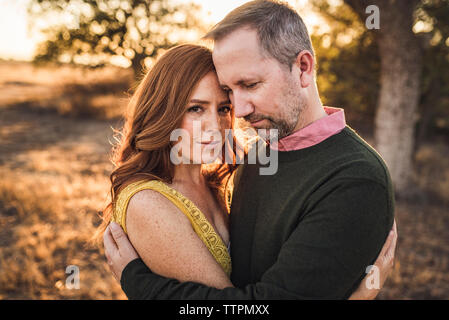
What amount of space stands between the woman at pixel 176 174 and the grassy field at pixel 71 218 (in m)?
0.56

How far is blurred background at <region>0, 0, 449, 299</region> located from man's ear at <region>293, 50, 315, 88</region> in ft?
1.63

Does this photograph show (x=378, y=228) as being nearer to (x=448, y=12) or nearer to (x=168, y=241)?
(x=168, y=241)

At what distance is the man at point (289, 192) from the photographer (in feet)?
4.10

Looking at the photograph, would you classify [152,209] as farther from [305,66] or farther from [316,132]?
[305,66]

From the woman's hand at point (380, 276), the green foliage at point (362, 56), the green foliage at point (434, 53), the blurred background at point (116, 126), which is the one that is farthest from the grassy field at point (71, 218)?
the green foliage at point (362, 56)

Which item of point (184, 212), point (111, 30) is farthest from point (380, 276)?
point (111, 30)

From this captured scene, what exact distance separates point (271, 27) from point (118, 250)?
1.29 metres

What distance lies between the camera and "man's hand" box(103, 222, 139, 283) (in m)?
1.60

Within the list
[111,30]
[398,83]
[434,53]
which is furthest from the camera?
[111,30]

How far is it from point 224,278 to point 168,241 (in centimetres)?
30

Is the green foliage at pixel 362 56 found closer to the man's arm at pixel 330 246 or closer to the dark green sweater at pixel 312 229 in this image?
the dark green sweater at pixel 312 229

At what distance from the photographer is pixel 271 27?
5.16 ft

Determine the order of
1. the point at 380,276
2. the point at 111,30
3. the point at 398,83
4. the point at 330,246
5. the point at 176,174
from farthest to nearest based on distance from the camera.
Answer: the point at 111,30, the point at 398,83, the point at 176,174, the point at 380,276, the point at 330,246
